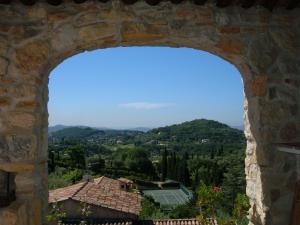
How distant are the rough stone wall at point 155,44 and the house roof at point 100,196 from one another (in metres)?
13.6

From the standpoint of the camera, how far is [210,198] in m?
4.62

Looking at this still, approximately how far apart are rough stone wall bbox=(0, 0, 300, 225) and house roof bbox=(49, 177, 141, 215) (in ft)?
44.8

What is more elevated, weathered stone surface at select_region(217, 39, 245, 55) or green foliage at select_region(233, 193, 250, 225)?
weathered stone surface at select_region(217, 39, 245, 55)

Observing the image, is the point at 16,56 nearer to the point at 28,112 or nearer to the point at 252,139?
the point at 28,112

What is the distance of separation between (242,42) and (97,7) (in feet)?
4.27

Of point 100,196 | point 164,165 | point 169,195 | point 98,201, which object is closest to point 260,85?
point 98,201

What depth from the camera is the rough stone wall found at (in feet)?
10.2

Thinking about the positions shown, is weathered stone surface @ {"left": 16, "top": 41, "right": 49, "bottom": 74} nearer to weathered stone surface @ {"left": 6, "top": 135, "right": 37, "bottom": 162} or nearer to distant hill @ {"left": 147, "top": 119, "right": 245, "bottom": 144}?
weathered stone surface @ {"left": 6, "top": 135, "right": 37, "bottom": 162}

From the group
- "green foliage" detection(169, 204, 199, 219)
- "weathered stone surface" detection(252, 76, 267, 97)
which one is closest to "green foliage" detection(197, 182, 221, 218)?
"weathered stone surface" detection(252, 76, 267, 97)

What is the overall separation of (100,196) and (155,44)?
54.9ft

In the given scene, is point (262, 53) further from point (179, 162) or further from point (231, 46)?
point (179, 162)

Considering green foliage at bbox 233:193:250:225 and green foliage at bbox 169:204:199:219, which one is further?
green foliage at bbox 169:204:199:219

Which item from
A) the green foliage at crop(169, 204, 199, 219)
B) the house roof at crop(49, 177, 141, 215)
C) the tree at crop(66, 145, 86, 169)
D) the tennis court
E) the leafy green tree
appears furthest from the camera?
the tennis court

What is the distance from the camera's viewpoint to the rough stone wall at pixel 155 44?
3113 mm
